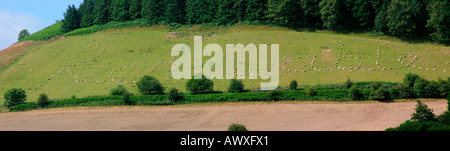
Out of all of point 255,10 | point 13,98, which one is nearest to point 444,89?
point 255,10

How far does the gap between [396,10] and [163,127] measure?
53.1 metres

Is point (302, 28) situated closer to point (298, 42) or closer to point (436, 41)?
point (298, 42)

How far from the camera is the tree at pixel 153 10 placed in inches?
3824

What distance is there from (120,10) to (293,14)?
48.9 meters

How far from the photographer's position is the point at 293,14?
85062 mm

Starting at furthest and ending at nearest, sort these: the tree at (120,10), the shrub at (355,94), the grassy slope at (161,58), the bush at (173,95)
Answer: the tree at (120,10), the grassy slope at (161,58), the bush at (173,95), the shrub at (355,94)

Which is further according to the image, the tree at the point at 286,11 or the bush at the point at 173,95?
the tree at the point at 286,11

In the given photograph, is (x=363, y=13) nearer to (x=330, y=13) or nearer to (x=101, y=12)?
(x=330, y=13)

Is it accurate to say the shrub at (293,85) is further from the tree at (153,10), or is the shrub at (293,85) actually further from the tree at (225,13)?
the tree at (153,10)

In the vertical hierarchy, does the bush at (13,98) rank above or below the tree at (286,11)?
below

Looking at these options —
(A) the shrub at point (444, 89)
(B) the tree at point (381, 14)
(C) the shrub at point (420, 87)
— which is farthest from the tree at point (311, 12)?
(A) the shrub at point (444, 89)

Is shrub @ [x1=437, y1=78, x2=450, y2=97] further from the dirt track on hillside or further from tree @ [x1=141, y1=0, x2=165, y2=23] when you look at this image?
tree @ [x1=141, y1=0, x2=165, y2=23]

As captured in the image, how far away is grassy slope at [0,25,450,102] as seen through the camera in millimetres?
62250

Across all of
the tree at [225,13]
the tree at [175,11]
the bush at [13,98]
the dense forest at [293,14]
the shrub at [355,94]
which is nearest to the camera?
the shrub at [355,94]
